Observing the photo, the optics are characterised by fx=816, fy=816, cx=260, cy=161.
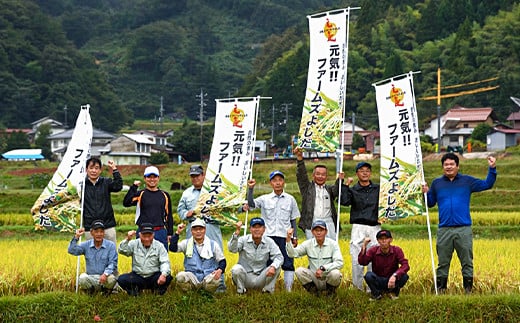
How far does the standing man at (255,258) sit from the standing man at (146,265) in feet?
2.80

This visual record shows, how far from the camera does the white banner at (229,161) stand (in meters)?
10.7

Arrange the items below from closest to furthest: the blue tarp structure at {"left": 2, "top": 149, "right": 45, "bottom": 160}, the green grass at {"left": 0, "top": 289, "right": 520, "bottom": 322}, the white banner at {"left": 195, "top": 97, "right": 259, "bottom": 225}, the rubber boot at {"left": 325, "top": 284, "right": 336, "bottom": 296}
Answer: the green grass at {"left": 0, "top": 289, "right": 520, "bottom": 322}, the rubber boot at {"left": 325, "top": 284, "right": 336, "bottom": 296}, the white banner at {"left": 195, "top": 97, "right": 259, "bottom": 225}, the blue tarp structure at {"left": 2, "top": 149, "right": 45, "bottom": 160}

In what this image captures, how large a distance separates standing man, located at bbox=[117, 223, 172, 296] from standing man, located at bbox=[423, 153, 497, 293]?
11.1 feet

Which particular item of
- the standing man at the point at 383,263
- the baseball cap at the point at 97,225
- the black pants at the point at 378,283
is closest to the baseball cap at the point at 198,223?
the baseball cap at the point at 97,225

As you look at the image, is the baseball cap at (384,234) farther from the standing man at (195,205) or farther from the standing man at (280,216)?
the standing man at (195,205)

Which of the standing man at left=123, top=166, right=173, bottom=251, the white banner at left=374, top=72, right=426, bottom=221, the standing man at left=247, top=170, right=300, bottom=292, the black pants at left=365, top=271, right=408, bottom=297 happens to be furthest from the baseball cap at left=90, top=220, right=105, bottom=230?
the white banner at left=374, top=72, right=426, bottom=221

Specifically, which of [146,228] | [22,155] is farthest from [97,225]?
[22,155]

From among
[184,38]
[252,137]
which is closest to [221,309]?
[252,137]

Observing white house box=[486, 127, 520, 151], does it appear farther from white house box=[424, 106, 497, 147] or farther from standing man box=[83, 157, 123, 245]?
standing man box=[83, 157, 123, 245]

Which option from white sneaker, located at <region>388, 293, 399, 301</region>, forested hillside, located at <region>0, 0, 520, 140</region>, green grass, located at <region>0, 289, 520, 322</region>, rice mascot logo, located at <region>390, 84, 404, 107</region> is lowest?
green grass, located at <region>0, 289, 520, 322</region>

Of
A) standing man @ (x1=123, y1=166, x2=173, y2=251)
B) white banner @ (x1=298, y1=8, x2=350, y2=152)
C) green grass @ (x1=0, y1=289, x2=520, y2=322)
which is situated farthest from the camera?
white banner @ (x1=298, y1=8, x2=350, y2=152)

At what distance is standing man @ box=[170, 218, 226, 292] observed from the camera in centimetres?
971

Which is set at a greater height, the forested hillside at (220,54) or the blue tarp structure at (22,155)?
the forested hillside at (220,54)

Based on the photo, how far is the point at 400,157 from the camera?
34.2 ft
